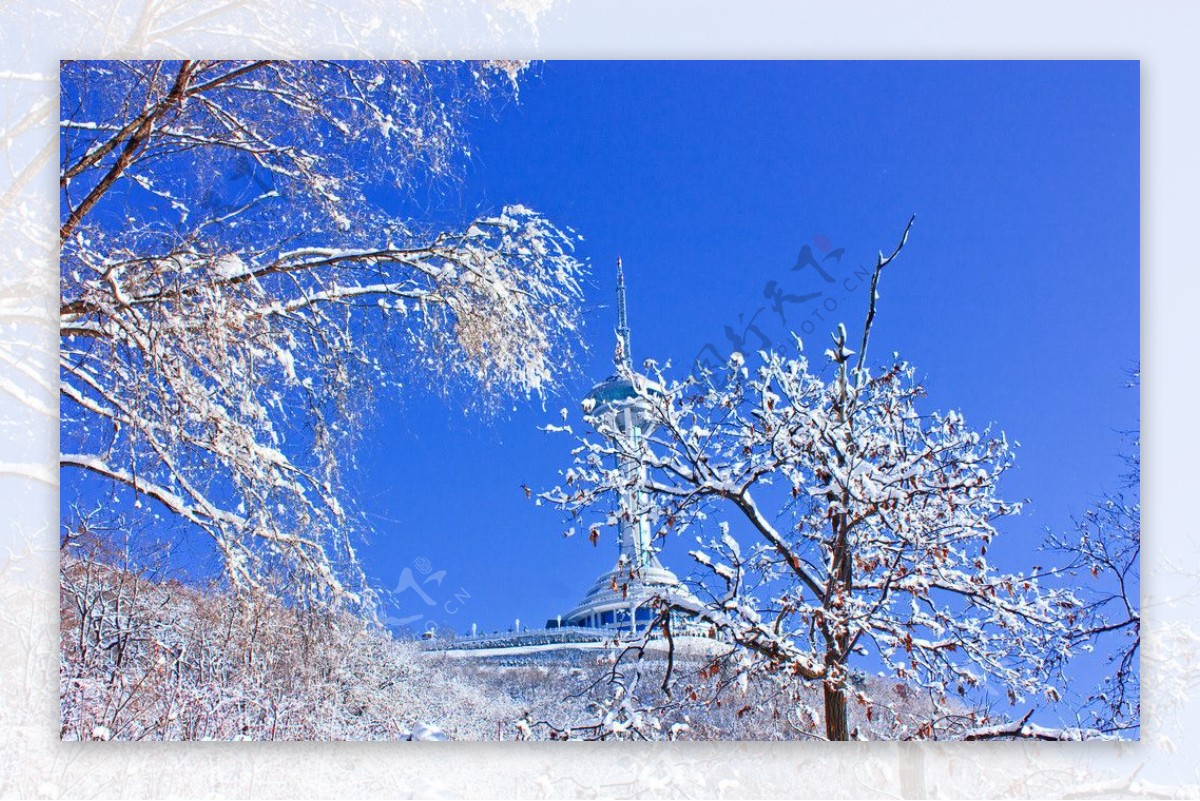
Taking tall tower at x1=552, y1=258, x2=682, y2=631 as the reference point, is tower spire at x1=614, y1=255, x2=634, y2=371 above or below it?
above

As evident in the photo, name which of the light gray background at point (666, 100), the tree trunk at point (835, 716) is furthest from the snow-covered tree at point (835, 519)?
the light gray background at point (666, 100)

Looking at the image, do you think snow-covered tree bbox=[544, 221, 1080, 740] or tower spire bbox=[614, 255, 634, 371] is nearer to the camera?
snow-covered tree bbox=[544, 221, 1080, 740]

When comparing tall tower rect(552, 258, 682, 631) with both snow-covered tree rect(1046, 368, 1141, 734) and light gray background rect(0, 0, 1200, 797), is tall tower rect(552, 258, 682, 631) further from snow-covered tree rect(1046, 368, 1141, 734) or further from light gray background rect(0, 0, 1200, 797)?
snow-covered tree rect(1046, 368, 1141, 734)

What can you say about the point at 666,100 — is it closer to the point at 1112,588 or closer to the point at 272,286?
the point at 272,286

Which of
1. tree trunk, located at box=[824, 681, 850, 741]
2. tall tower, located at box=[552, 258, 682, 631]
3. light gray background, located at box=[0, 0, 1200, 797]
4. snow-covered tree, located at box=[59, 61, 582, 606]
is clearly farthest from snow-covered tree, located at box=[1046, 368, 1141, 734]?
snow-covered tree, located at box=[59, 61, 582, 606]

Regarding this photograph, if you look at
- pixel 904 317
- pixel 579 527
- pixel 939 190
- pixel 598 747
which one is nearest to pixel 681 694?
pixel 598 747

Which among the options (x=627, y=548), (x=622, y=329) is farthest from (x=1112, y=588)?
(x=622, y=329)
